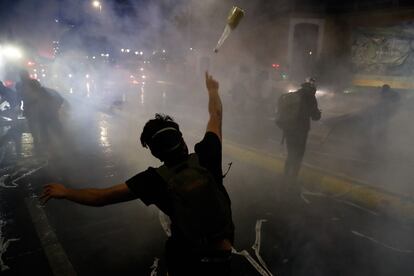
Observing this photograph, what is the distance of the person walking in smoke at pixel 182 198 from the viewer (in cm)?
162

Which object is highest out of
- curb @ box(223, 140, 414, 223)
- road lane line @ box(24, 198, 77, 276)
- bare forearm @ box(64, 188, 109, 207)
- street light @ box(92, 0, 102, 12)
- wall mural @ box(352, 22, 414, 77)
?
street light @ box(92, 0, 102, 12)

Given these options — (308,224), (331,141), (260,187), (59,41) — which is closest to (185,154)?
(308,224)

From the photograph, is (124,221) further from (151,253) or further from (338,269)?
(338,269)

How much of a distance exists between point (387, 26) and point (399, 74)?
8.25ft

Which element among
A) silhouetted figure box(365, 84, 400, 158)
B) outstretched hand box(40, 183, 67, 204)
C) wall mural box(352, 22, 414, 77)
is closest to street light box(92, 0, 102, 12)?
silhouetted figure box(365, 84, 400, 158)

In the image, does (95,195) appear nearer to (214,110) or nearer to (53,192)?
(53,192)

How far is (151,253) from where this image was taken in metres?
3.64

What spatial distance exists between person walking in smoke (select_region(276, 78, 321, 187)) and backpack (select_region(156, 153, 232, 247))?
145 inches

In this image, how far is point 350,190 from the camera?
17.5ft

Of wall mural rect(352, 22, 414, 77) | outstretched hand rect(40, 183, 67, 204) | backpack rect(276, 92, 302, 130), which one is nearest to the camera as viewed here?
outstretched hand rect(40, 183, 67, 204)

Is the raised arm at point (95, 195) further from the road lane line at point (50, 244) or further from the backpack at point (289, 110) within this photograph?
the backpack at point (289, 110)

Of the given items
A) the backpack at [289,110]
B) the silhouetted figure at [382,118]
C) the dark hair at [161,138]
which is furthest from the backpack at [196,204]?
the silhouetted figure at [382,118]

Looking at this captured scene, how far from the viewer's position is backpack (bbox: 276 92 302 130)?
506 cm

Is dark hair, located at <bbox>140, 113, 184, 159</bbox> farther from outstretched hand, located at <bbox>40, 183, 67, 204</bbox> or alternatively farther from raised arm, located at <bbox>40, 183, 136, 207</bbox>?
outstretched hand, located at <bbox>40, 183, 67, 204</bbox>
